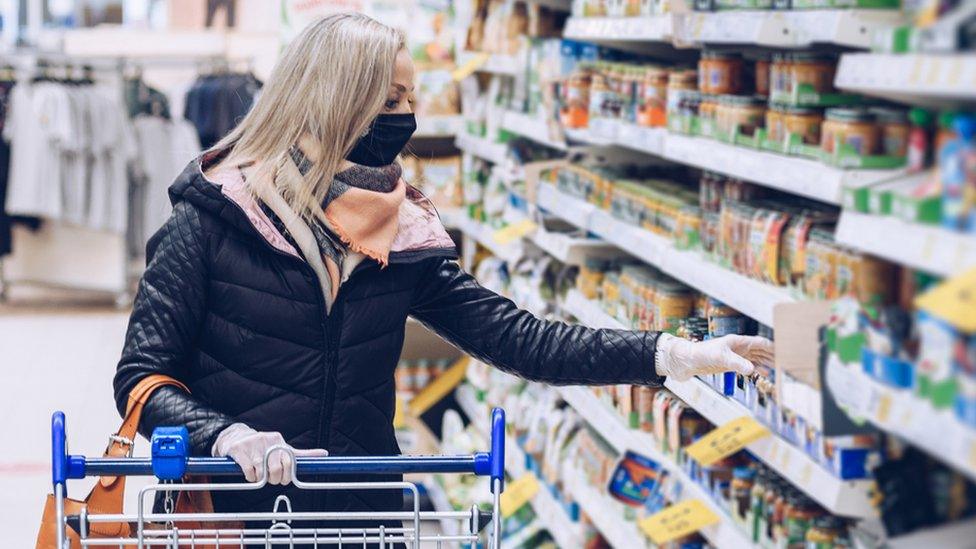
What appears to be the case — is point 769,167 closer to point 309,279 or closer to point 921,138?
point 309,279

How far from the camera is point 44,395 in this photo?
6988mm

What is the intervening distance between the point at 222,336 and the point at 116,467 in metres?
0.41

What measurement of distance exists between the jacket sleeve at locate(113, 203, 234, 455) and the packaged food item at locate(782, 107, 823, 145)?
102cm

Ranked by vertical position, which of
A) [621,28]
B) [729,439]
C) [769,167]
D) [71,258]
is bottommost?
[71,258]

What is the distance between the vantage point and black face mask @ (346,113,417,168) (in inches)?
88.4

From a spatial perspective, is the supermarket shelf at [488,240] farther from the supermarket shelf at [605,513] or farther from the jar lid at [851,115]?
the jar lid at [851,115]

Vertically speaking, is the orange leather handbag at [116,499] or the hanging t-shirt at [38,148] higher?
the orange leather handbag at [116,499]

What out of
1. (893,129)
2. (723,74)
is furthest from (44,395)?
(893,129)

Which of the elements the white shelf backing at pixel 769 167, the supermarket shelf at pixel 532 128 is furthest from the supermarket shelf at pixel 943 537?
the supermarket shelf at pixel 532 128

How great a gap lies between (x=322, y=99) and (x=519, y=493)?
2.37 m

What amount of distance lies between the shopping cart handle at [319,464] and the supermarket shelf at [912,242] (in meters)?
0.66

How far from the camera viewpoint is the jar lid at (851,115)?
196 centimetres

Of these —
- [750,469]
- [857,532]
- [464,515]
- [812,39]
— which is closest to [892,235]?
[857,532]

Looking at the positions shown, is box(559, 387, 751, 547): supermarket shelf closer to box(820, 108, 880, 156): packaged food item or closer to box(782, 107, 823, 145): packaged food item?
box(782, 107, 823, 145): packaged food item
